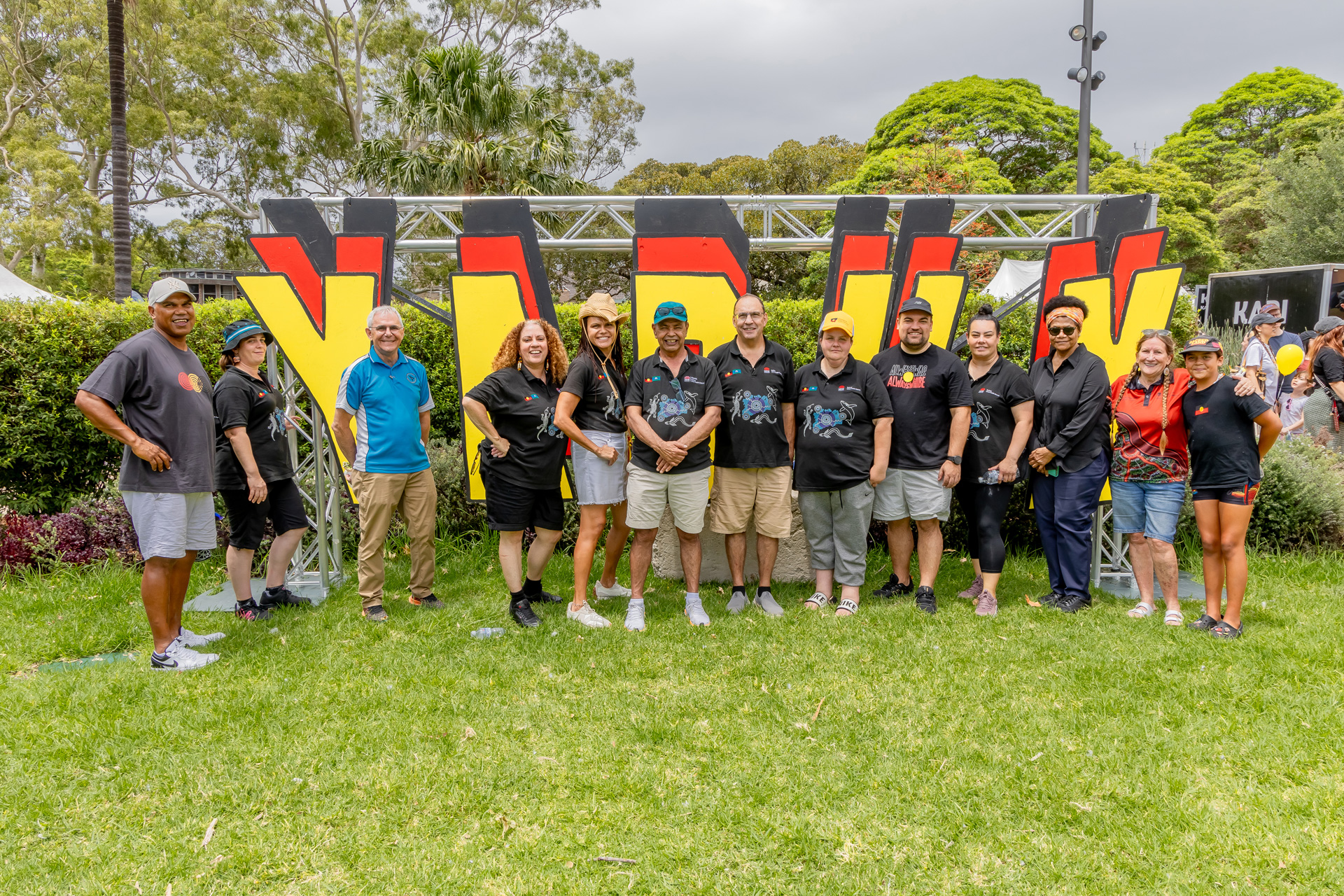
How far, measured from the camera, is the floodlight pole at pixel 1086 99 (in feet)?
37.9

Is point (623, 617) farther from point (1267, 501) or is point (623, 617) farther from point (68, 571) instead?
point (1267, 501)

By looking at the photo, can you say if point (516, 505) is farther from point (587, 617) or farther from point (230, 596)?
point (230, 596)

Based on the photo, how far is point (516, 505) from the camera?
15.2 ft

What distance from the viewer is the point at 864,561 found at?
4.91 meters

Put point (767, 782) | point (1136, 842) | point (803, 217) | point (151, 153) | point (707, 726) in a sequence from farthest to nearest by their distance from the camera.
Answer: point (803, 217)
point (151, 153)
point (707, 726)
point (767, 782)
point (1136, 842)

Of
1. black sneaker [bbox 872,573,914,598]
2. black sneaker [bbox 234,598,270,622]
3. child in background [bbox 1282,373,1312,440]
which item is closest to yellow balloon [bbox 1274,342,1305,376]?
black sneaker [bbox 872,573,914,598]

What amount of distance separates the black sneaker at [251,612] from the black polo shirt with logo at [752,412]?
3.25 m

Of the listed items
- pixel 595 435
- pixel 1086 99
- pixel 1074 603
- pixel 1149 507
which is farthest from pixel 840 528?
pixel 1086 99

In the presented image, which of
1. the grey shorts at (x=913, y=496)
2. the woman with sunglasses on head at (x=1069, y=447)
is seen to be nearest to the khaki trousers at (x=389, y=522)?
the grey shorts at (x=913, y=496)

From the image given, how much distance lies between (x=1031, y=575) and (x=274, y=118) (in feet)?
86.9

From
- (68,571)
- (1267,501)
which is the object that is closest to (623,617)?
(68,571)

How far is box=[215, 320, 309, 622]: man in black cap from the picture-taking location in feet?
15.1

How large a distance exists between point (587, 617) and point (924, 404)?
258 centimetres

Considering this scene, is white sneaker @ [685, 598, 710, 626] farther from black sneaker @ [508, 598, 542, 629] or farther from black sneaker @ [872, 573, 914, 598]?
black sneaker @ [872, 573, 914, 598]
